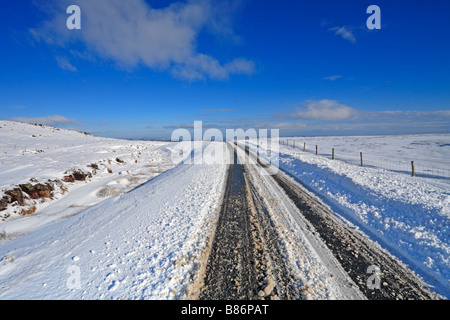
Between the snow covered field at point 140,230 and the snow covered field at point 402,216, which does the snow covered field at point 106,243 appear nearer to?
the snow covered field at point 140,230

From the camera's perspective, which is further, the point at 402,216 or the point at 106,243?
the point at 402,216

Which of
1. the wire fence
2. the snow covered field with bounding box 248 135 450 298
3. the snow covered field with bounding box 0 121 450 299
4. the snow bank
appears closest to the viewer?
the snow bank

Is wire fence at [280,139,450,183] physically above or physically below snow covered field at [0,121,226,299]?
above

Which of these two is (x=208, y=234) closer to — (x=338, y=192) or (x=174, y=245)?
(x=174, y=245)

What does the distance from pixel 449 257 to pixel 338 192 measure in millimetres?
4856

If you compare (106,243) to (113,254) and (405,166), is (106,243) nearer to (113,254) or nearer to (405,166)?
(113,254)

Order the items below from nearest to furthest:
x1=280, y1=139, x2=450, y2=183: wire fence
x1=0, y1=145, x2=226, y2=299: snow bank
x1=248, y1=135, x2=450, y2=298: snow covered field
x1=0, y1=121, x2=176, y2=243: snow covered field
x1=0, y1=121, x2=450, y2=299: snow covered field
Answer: x1=0, y1=145, x2=226, y2=299: snow bank → x1=0, y1=121, x2=450, y2=299: snow covered field → x1=248, y1=135, x2=450, y2=298: snow covered field → x1=0, y1=121, x2=176, y2=243: snow covered field → x1=280, y1=139, x2=450, y2=183: wire fence

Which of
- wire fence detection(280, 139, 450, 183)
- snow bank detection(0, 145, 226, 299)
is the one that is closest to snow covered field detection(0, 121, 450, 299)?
snow bank detection(0, 145, 226, 299)

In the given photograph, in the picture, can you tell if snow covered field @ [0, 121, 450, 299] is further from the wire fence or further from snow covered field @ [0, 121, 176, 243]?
the wire fence

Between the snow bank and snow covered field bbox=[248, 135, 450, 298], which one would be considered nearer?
Answer: the snow bank

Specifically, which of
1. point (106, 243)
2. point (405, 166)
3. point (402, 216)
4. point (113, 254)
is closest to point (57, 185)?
point (106, 243)

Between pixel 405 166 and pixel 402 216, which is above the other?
pixel 405 166

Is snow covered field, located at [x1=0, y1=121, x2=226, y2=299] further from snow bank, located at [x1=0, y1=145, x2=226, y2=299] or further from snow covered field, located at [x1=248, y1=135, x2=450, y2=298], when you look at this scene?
snow covered field, located at [x1=248, y1=135, x2=450, y2=298]
